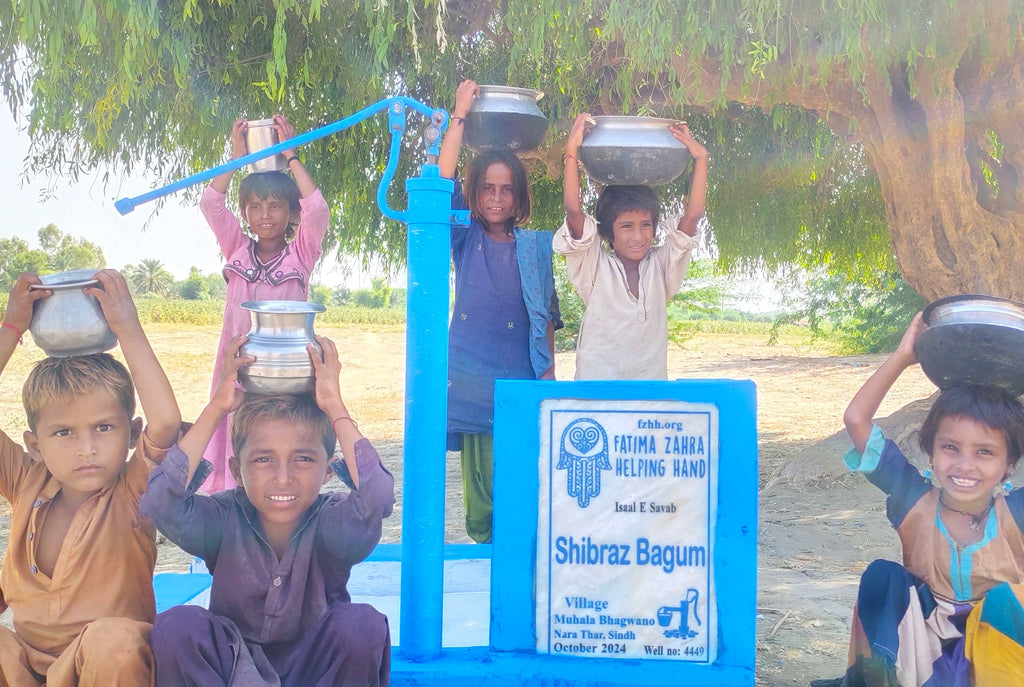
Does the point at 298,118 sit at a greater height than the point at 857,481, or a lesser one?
greater

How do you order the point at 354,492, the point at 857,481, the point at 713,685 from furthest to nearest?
1. the point at 857,481
2. the point at 713,685
3. the point at 354,492

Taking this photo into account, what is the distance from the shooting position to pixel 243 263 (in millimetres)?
3451

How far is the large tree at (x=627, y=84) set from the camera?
3.54 meters

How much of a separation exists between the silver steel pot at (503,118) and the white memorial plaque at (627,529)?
3.70 feet

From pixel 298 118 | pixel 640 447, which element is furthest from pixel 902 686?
pixel 298 118

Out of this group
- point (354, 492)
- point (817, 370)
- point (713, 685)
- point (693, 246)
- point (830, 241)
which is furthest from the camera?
point (817, 370)

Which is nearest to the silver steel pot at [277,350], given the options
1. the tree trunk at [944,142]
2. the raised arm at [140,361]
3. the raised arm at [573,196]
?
the raised arm at [140,361]

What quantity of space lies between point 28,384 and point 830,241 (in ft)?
22.4

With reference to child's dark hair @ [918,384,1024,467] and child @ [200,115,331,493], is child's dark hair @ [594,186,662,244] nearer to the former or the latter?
child @ [200,115,331,493]

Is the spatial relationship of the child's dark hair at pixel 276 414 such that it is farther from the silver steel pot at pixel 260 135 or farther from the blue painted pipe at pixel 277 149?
the silver steel pot at pixel 260 135

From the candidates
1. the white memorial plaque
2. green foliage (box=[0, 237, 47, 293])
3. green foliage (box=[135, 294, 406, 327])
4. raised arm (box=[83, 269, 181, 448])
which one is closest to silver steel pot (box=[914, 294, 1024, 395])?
the white memorial plaque

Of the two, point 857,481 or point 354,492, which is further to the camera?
point 857,481

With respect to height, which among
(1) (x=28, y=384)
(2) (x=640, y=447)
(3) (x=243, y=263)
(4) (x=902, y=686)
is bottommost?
(4) (x=902, y=686)

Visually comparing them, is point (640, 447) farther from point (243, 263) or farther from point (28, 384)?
point (243, 263)
